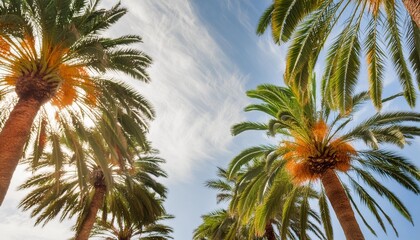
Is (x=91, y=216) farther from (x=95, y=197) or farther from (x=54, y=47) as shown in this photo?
(x=54, y=47)

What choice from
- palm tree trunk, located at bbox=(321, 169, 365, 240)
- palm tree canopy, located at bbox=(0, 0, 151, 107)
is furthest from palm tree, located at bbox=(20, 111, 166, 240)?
palm tree trunk, located at bbox=(321, 169, 365, 240)

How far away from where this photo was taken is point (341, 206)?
9.84 meters

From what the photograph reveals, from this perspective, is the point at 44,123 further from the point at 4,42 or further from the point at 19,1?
the point at 19,1

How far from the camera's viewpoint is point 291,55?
8031 millimetres

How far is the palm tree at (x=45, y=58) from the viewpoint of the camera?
26.0 feet

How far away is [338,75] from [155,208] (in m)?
11.1

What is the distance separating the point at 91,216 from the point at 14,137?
22.9 ft

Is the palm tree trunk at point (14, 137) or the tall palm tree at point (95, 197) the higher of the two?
the tall palm tree at point (95, 197)

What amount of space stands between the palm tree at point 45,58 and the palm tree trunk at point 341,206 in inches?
286

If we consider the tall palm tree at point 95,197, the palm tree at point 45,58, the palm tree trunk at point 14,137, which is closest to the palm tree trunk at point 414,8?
the palm tree at point 45,58

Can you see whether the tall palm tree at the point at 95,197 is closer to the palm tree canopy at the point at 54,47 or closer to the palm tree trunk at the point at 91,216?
the palm tree trunk at the point at 91,216

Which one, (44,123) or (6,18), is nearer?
(6,18)

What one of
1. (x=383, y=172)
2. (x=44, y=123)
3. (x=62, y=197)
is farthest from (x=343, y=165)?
(x=62, y=197)

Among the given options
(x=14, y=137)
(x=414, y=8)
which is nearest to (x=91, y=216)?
(x=14, y=137)
